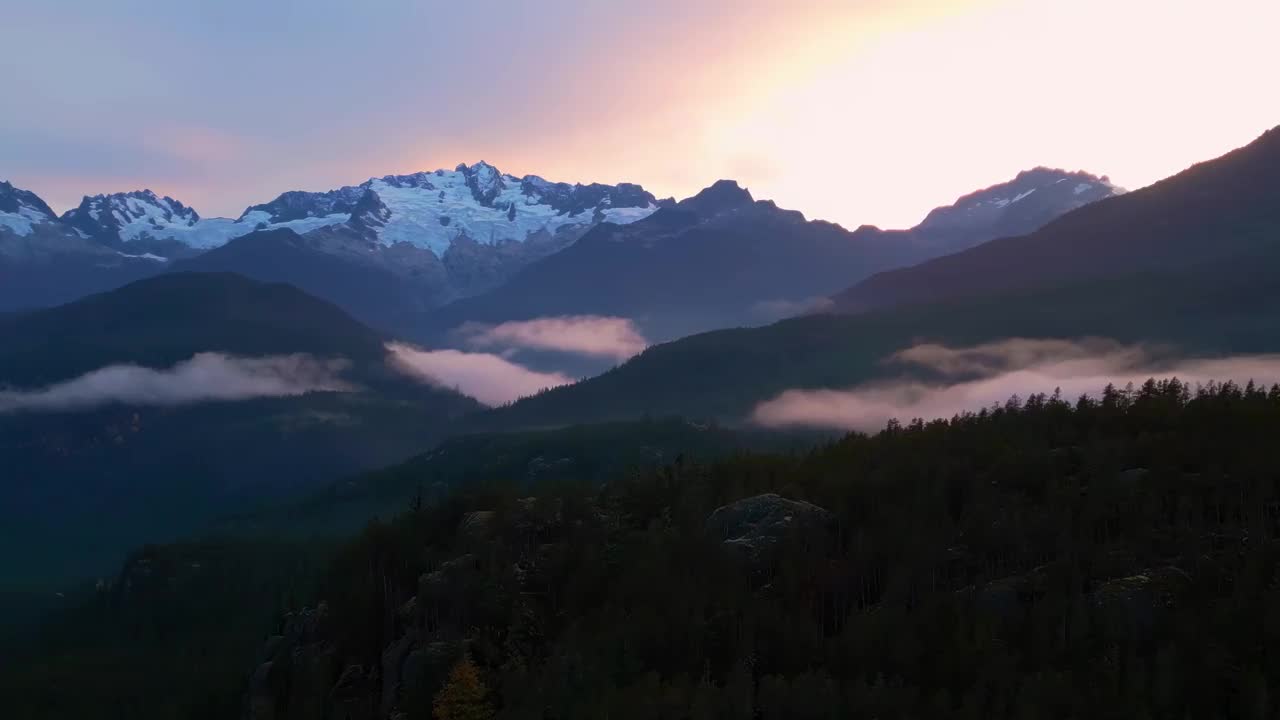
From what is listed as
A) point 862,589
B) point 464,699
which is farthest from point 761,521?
point 464,699

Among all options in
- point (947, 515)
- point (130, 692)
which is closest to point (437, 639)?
point (947, 515)

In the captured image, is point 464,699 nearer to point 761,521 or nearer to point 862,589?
point 761,521

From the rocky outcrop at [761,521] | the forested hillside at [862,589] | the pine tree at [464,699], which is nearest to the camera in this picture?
the forested hillside at [862,589]

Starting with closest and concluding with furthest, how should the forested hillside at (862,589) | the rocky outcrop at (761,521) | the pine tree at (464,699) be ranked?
1. the forested hillside at (862,589)
2. the pine tree at (464,699)
3. the rocky outcrop at (761,521)

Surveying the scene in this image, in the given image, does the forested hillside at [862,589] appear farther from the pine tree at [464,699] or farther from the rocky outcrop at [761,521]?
the rocky outcrop at [761,521]

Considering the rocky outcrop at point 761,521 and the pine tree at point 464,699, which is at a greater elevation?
the rocky outcrop at point 761,521

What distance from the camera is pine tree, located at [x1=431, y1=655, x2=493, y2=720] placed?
96.1 metres

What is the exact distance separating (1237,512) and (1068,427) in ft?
133

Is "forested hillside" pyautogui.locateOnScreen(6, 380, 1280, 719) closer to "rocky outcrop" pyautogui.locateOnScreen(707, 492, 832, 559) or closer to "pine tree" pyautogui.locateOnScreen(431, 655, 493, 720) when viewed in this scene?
"pine tree" pyautogui.locateOnScreen(431, 655, 493, 720)

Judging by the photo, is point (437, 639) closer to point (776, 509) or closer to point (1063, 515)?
point (776, 509)

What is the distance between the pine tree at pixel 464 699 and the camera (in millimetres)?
96081

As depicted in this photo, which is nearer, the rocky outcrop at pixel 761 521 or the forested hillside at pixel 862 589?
the forested hillside at pixel 862 589

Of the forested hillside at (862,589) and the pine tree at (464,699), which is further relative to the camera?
the pine tree at (464,699)

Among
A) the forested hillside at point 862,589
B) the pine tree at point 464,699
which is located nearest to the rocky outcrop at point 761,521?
the forested hillside at point 862,589
